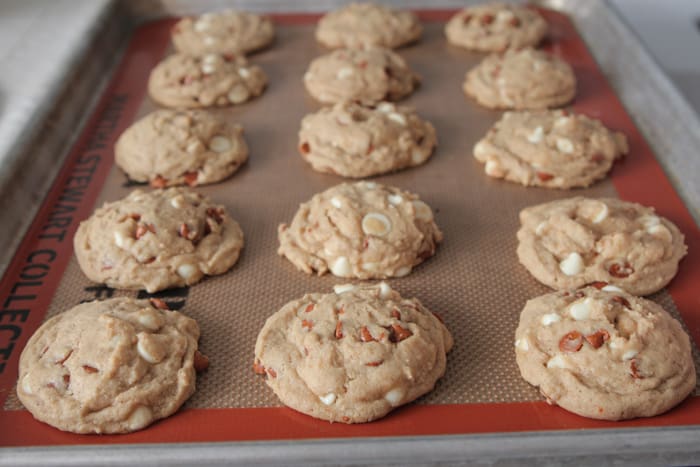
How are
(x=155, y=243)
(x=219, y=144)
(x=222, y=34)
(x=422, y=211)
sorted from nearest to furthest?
1. (x=155, y=243)
2. (x=422, y=211)
3. (x=219, y=144)
4. (x=222, y=34)

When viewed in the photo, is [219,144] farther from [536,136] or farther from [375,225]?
→ [536,136]

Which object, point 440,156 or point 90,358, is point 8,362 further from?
point 440,156

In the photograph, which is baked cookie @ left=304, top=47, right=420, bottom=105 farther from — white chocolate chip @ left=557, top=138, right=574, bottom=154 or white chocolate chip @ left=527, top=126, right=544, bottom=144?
white chocolate chip @ left=557, top=138, right=574, bottom=154

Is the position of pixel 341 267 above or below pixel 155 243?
below

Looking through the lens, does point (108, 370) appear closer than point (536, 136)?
Yes

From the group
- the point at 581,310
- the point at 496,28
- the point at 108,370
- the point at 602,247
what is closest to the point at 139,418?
the point at 108,370

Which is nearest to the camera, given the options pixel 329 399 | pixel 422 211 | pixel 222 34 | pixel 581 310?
pixel 329 399

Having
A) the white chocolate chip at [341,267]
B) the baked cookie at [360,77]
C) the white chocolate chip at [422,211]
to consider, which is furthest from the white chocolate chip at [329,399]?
the baked cookie at [360,77]
